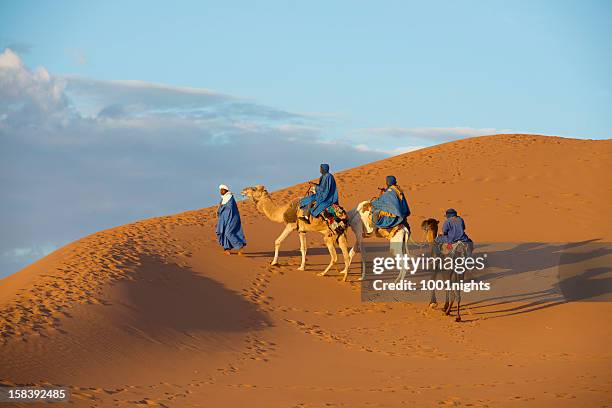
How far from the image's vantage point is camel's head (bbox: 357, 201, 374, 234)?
20.8 meters

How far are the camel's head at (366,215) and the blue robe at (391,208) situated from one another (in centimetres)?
44

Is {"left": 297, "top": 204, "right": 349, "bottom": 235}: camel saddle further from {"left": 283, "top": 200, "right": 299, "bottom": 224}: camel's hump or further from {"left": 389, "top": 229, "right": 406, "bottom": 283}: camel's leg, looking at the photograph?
{"left": 389, "top": 229, "right": 406, "bottom": 283}: camel's leg

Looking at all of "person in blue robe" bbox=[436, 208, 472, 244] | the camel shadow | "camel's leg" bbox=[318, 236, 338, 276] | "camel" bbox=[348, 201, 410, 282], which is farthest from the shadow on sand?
the camel shadow

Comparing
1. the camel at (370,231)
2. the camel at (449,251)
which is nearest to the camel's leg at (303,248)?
the camel at (370,231)

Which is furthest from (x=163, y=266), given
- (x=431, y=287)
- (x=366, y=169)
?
(x=366, y=169)

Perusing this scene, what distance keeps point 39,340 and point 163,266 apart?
6.76 meters

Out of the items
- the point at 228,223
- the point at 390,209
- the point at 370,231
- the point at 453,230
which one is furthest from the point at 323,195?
the point at 453,230

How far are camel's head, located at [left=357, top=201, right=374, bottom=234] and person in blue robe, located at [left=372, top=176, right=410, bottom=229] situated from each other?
14.9 inches

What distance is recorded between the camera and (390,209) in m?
20.2

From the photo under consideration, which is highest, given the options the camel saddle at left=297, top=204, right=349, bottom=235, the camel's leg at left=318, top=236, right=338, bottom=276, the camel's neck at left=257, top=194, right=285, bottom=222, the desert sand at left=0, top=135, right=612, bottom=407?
the camel's neck at left=257, top=194, right=285, bottom=222

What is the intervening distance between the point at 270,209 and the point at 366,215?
2650 mm

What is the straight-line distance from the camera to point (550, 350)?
17.1m

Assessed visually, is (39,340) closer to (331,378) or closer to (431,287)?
(331,378)

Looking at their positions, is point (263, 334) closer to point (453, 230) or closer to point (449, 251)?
point (449, 251)
